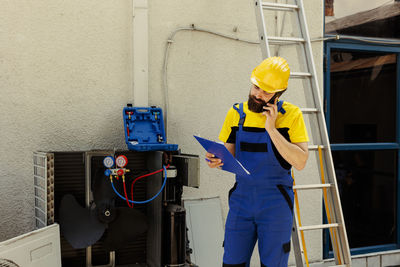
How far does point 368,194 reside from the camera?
507 cm

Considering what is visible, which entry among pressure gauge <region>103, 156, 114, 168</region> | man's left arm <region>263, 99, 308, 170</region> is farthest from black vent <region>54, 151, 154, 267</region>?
man's left arm <region>263, 99, 308, 170</region>

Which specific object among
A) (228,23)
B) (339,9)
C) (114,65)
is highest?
(339,9)

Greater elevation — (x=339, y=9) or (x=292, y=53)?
(x=339, y=9)

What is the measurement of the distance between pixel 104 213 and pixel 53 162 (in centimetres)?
47

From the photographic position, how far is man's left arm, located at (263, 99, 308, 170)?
2000mm

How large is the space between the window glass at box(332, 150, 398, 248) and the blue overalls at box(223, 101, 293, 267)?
2.33 metres

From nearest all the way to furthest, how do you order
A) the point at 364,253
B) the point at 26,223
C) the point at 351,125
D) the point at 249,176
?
the point at 249,176, the point at 26,223, the point at 364,253, the point at 351,125

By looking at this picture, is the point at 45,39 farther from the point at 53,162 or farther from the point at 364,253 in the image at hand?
the point at 364,253

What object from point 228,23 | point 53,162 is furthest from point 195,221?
point 228,23

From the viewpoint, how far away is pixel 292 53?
3674 millimetres

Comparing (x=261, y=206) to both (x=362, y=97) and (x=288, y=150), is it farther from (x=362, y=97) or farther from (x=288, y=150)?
(x=362, y=97)

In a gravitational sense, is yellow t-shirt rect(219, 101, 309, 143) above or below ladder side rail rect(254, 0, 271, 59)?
below

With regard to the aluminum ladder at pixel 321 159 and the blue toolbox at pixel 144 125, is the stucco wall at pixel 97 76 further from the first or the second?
the aluminum ladder at pixel 321 159

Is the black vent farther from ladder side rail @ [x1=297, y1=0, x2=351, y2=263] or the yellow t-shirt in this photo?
ladder side rail @ [x1=297, y1=0, x2=351, y2=263]
